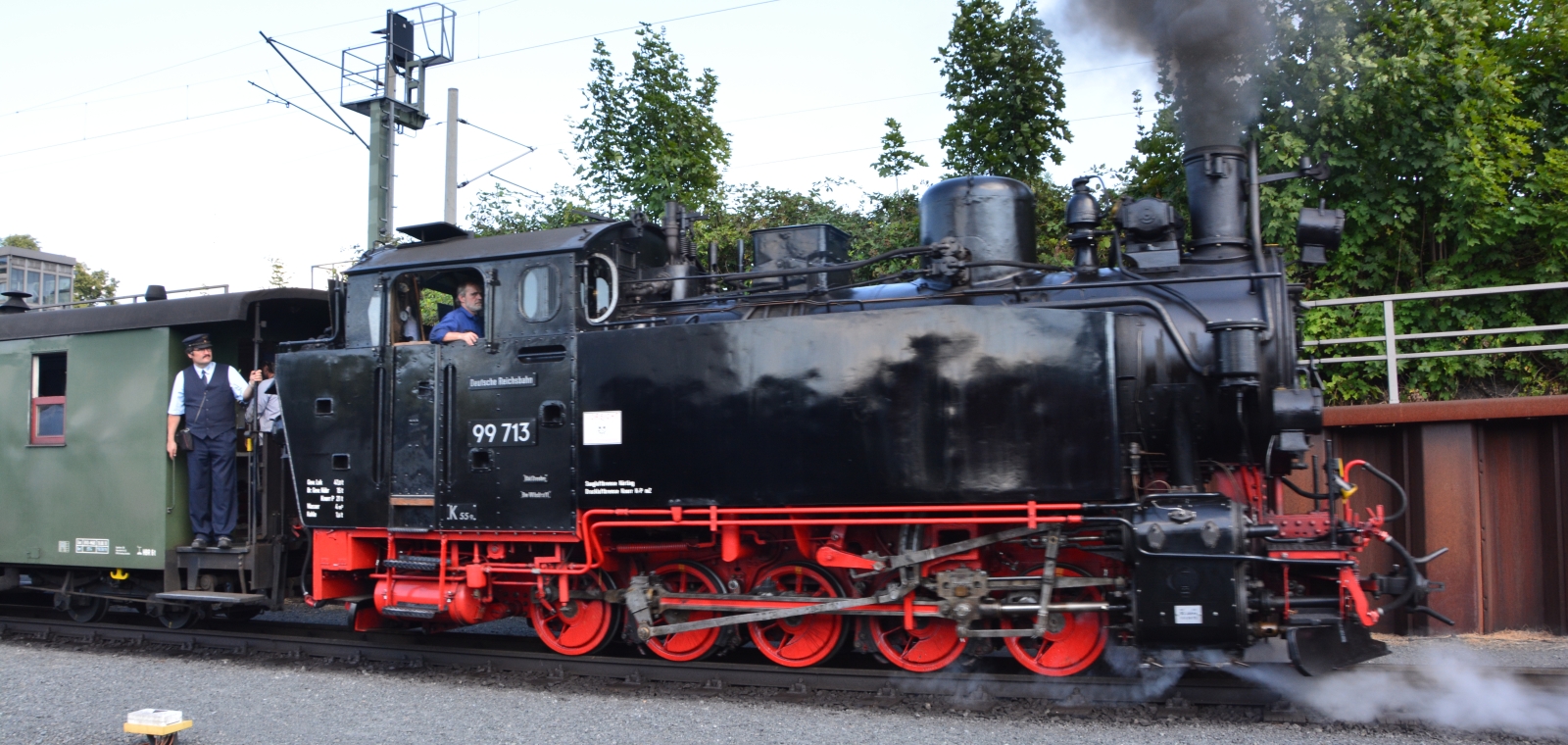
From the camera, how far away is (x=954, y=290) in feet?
19.4

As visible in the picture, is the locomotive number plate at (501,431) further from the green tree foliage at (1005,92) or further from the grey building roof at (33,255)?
the grey building roof at (33,255)

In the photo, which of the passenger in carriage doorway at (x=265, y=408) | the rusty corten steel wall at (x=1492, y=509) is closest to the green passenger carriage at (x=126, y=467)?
the passenger in carriage doorway at (x=265, y=408)

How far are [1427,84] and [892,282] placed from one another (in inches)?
264

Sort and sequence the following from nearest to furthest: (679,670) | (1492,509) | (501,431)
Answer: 1. (679,670)
2. (501,431)
3. (1492,509)

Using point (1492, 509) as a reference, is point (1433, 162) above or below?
above

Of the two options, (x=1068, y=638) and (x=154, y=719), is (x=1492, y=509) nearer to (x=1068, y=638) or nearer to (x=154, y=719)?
(x=1068, y=638)

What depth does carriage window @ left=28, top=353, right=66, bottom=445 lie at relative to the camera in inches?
319

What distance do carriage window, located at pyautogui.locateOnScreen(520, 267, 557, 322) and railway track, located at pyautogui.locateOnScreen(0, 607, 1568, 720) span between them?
221 cm

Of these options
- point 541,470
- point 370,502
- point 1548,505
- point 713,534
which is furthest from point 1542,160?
point 370,502

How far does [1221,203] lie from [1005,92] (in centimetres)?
668

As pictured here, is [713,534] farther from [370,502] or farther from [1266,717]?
[1266,717]

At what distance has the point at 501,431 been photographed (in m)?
6.09

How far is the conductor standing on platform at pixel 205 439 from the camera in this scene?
24.3ft

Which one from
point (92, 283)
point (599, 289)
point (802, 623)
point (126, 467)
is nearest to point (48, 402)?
point (126, 467)
